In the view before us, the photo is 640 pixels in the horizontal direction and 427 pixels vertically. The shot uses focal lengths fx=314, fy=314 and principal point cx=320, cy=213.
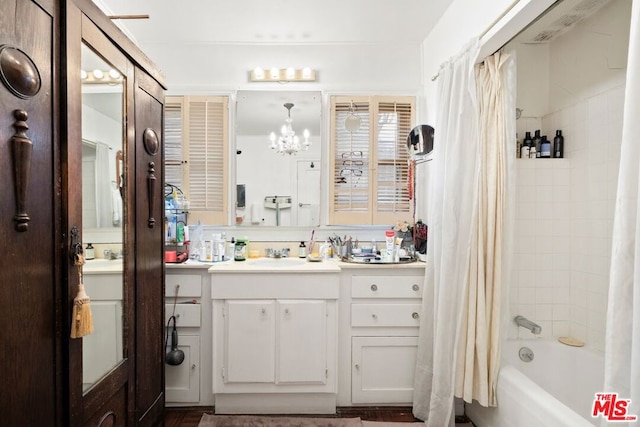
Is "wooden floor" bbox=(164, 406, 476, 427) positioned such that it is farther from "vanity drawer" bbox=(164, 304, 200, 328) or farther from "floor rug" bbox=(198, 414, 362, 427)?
"vanity drawer" bbox=(164, 304, 200, 328)

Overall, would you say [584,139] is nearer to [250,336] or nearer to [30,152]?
[250,336]

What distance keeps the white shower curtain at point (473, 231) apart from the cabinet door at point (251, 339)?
0.98 m

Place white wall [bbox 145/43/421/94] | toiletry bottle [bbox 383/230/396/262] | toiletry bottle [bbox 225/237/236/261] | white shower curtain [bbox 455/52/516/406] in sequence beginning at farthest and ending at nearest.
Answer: white wall [bbox 145/43/421/94] → toiletry bottle [bbox 225/237/236/261] → toiletry bottle [bbox 383/230/396/262] → white shower curtain [bbox 455/52/516/406]

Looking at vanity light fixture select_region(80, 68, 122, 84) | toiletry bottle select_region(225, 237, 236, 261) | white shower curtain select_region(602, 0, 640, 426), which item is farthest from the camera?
toiletry bottle select_region(225, 237, 236, 261)

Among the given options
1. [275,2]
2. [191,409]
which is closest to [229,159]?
[275,2]

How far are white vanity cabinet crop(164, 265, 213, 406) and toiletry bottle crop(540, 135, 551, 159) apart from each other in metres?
2.32

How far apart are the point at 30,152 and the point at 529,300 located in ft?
8.38

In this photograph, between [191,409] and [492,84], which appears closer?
[492,84]

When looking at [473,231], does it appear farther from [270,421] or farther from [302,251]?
[270,421]

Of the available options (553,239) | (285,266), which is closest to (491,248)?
(553,239)

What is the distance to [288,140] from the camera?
2.45m

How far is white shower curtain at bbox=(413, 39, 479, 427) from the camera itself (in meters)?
1.68

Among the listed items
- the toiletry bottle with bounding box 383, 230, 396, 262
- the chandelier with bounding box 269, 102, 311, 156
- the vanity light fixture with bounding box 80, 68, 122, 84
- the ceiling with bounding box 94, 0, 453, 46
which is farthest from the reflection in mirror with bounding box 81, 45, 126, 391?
the toiletry bottle with bounding box 383, 230, 396, 262

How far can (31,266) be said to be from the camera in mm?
858
